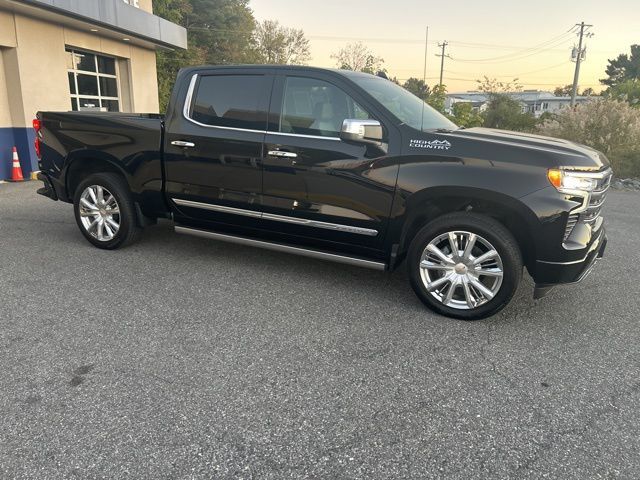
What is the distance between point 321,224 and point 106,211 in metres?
2.56

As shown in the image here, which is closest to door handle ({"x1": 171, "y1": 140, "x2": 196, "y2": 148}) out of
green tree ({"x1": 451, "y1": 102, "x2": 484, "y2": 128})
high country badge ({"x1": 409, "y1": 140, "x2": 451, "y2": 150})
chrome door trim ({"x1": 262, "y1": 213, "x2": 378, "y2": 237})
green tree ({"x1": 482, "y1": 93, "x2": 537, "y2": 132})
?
chrome door trim ({"x1": 262, "y1": 213, "x2": 378, "y2": 237})

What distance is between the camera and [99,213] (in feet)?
17.5

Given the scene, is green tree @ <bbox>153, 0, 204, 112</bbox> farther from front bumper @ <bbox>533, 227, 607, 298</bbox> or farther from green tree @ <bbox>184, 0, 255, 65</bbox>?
front bumper @ <bbox>533, 227, 607, 298</bbox>

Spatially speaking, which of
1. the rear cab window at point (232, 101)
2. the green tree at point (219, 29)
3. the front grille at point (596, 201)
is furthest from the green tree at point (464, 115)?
the green tree at point (219, 29)

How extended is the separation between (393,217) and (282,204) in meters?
1.03

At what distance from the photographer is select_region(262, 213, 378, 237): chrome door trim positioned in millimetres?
4109

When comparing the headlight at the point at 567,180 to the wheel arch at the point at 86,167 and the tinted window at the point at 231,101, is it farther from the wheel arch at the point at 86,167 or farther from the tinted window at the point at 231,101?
the wheel arch at the point at 86,167

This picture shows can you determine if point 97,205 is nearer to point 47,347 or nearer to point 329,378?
point 47,347

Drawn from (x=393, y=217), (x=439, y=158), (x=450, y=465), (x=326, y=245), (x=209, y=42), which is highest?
(x=209, y=42)

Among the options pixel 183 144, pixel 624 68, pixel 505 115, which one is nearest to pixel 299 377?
pixel 183 144

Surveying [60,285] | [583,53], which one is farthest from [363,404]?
[583,53]

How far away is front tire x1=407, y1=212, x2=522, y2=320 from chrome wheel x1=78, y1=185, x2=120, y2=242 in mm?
3258

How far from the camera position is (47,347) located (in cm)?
327

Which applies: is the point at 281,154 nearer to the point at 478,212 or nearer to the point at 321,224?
the point at 321,224
